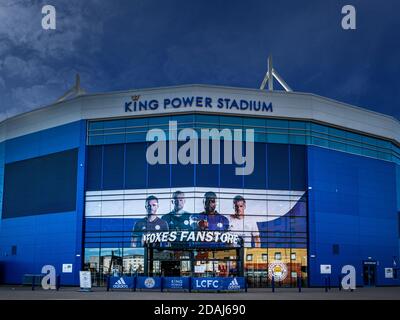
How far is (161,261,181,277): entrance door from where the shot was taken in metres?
47.1

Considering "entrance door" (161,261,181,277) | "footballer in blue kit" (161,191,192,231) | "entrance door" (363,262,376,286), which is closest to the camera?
"entrance door" (161,261,181,277)

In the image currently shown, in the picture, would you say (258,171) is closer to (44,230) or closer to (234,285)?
(234,285)

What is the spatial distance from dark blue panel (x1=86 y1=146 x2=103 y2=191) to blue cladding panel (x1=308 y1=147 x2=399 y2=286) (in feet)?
61.3

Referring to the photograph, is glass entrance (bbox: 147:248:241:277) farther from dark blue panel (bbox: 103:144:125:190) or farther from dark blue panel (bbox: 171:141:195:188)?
dark blue panel (bbox: 103:144:125:190)

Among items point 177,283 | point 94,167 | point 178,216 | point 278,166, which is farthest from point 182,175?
point 177,283

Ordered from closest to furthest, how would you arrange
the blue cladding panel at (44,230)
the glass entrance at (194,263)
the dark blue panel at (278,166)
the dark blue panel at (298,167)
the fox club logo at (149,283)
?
1. the fox club logo at (149,283)
2. the glass entrance at (194,263)
3. the dark blue panel at (278,166)
4. the blue cladding panel at (44,230)
5. the dark blue panel at (298,167)

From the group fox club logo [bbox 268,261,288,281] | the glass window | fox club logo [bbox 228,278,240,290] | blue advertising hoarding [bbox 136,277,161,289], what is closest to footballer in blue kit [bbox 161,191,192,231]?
the glass window

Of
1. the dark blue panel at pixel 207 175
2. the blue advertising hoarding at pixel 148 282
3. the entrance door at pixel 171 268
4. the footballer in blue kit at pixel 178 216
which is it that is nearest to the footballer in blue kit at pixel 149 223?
the footballer in blue kit at pixel 178 216

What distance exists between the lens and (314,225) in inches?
1966

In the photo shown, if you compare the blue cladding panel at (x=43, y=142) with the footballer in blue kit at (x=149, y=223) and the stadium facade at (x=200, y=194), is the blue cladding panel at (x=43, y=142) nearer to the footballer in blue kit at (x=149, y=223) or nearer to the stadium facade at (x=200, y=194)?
the stadium facade at (x=200, y=194)

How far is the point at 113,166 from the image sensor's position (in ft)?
166

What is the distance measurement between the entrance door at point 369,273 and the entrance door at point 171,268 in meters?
17.8

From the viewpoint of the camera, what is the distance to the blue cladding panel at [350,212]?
50.2 m
